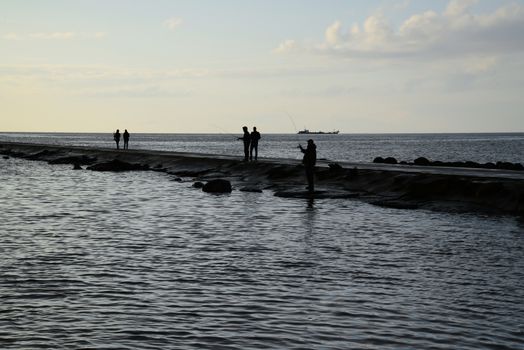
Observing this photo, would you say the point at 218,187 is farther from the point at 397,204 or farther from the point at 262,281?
the point at 262,281

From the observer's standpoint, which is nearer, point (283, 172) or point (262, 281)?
point (262, 281)

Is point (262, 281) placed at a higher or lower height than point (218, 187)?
lower

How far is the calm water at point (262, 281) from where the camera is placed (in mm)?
9820

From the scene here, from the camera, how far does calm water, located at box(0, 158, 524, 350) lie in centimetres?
982

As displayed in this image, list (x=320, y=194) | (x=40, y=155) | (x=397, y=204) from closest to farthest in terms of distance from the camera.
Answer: (x=397, y=204)
(x=320, y=194)
(x=40, y=155)

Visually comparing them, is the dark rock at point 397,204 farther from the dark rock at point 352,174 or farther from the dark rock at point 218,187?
the dark rock at point 218,187

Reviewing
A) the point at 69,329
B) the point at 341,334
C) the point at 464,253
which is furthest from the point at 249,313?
the point at 464,253

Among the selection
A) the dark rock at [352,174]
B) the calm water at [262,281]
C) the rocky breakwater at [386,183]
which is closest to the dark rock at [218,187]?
the rocky breakwater at [386,183]

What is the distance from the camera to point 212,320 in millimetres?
10586

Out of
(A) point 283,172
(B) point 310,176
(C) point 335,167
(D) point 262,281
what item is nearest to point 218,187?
(A) point 283,172

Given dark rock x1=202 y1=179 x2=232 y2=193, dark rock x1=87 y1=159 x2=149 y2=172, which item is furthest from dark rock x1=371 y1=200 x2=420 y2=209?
dark rock x1=87 y1=159 x2=149 y2=172

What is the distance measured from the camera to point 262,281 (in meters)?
13.4

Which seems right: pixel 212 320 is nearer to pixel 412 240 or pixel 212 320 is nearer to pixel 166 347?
pixel 166 347

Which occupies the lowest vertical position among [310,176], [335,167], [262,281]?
[262,281]
